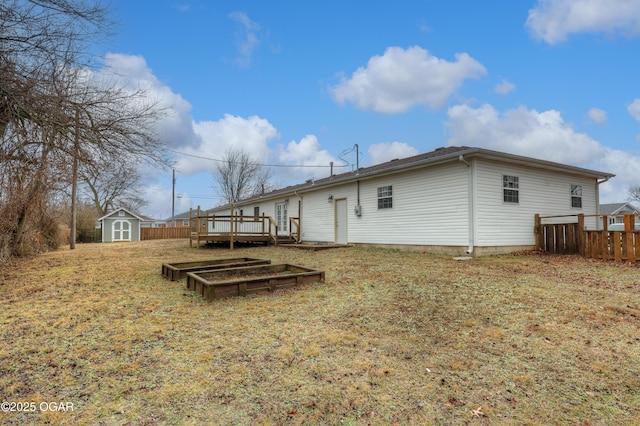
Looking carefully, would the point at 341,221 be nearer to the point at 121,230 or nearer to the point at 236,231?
the point at 236,231

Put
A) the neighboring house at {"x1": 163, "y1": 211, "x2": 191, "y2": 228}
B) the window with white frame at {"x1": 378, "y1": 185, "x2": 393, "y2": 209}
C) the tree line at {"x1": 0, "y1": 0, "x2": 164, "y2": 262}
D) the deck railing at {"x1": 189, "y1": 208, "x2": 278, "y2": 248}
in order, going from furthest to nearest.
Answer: the neighboring house at {"x1": 163, "y1": 211, "x2": 191, "y2": 228}, the deck railing at {"x1": 189, "y1": 208, "x2": 278, "y2": 248}, the window with white frame at {"x1": 378, "y1": 185, "x2": 393, "y2": 209}, the tree line at {"x1": 0, "y1": 0, "x2": 164, "y2": 262}

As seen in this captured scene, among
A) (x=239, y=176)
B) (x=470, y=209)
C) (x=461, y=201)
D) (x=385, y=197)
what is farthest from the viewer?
(x=239, y=176)

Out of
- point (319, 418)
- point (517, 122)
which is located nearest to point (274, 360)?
point (319, 418)

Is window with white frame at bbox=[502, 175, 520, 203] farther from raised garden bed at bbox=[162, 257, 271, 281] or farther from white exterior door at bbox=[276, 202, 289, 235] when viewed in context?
white exterior door at bbox=[276, 202, 289, 235]

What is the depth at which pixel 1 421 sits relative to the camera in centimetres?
218

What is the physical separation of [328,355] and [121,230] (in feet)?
97.2

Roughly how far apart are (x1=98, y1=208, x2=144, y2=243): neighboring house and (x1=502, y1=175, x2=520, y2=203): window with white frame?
27708 millimetres

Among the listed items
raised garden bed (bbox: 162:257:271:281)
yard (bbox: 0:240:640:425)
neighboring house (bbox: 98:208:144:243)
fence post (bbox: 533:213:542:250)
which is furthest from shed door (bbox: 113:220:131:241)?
fence post (bbox: 533:213:542:250)

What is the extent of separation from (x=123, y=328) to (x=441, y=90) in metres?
19.0

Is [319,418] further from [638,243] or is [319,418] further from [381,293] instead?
[638,243]

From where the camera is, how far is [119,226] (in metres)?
27.7

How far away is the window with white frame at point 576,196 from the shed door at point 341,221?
877 centimetres

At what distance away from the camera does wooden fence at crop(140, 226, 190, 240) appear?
30.1 metres

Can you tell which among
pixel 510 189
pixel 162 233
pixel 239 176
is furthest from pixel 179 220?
pixel 510 189
